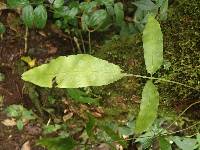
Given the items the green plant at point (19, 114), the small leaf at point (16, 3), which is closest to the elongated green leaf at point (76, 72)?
the small leaf at point (16, 3)

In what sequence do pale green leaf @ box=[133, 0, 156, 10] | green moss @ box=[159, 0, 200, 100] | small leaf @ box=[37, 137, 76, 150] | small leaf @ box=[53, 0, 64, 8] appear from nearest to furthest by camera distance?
small leaf @ box=[37, 137, 76, 150] < green moss @ box=[159, 0, 200, 100] < pale green leaf @ box=[133, 0, 156, 10] < small leaf @ box=[53, 0, 64, 8]

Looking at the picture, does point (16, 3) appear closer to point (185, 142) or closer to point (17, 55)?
point (17, 55)

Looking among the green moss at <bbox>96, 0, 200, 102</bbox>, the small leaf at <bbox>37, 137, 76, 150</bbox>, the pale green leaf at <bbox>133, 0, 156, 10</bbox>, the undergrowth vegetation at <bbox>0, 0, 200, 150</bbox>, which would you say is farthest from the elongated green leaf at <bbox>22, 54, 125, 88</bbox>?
the pale green leaf at <bbox>133, 0, 156, 10</bbox>

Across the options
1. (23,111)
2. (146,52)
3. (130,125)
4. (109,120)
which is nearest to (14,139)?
(23,111)

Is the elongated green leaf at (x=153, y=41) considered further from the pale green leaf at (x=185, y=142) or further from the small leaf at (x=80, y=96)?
the small leaf at (x=80, y=96)

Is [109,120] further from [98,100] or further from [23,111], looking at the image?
[23,111]

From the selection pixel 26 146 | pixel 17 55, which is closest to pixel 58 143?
pixel 26 146

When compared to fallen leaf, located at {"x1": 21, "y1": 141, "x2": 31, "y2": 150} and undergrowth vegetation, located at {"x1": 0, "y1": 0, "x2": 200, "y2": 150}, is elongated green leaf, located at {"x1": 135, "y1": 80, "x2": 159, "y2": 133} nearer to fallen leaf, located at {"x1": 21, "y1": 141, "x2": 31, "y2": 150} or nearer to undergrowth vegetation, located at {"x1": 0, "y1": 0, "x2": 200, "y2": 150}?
undergrowth vegetation, located at {"x1": 0, "y1": 0, "x2": 200, "y2": 150}

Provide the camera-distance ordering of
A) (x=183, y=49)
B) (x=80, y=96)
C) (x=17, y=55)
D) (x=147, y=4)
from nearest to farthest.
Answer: (x=183, y=49) → (x=147, y=4) → (x=80, y=96) → (x=17, y=55)
